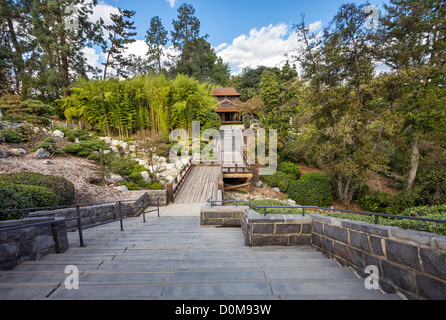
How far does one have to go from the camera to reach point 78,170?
24.1 feet

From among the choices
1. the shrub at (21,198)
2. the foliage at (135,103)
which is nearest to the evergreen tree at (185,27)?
the foliage at (135,103)

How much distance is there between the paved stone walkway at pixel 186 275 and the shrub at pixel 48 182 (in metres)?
2.58

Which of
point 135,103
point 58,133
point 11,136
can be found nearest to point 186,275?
point 11,136

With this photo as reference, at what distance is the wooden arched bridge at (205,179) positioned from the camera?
787 centimetres

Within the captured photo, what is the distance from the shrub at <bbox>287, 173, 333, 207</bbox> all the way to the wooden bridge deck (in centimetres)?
449

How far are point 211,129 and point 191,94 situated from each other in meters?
3.42

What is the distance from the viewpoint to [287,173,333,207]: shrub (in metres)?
9.04

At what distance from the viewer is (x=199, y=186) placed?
8.90 meters

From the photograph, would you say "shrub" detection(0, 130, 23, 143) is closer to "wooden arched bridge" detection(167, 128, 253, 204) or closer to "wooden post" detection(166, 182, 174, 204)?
"wooden post" detection(166, 182, 174, 204)

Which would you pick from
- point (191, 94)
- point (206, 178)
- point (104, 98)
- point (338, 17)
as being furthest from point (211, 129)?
point (338, 17)

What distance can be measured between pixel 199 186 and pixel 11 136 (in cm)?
866

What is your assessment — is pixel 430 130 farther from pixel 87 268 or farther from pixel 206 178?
pixel 87 268

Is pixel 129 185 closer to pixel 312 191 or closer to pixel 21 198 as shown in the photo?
pixel 21 198

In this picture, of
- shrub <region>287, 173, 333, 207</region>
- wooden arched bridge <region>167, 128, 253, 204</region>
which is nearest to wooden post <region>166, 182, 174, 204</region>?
wooden arched bridge <region>167, 128, 253, 204</region>
